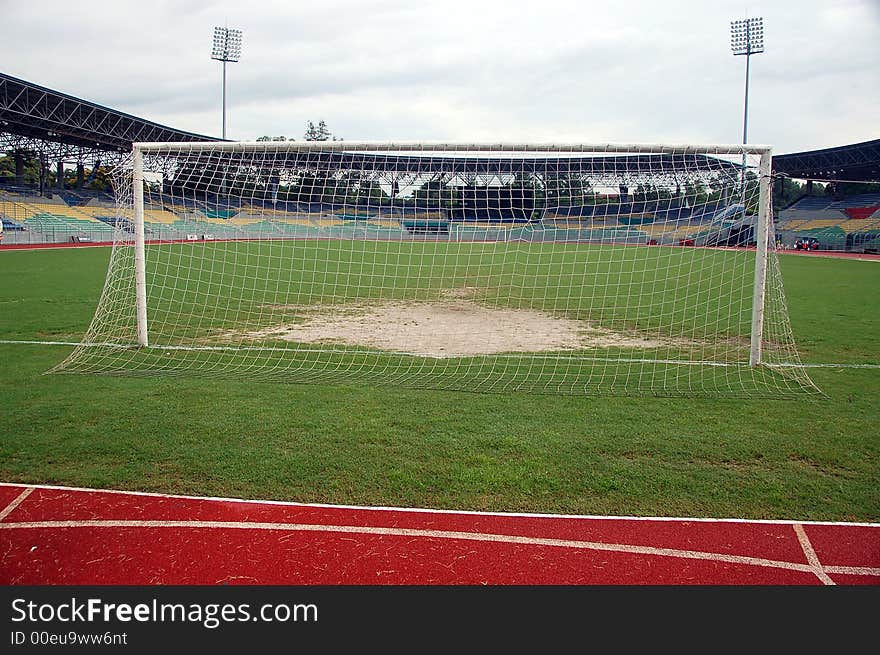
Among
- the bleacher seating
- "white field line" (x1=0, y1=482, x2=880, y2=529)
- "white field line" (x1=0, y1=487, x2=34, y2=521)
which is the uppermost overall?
the bleacher seating

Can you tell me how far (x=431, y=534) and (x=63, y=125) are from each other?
38301 millimetres

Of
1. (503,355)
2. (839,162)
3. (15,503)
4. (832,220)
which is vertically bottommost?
(15,503)

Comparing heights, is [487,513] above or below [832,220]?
below

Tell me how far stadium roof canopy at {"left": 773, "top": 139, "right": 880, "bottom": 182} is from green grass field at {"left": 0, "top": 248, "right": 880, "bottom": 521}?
39357mm

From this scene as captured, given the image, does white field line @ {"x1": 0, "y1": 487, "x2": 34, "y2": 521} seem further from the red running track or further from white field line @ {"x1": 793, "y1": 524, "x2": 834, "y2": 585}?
white field line @ {"x1": 793, "y1": 524, "x2": 834, "y2": 585}

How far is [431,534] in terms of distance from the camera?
3.65 meters

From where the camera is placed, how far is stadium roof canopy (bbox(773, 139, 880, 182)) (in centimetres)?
4094

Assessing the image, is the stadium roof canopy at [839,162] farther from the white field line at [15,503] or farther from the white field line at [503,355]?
the white field line at [15,503]

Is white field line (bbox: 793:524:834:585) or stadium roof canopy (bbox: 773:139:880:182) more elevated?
stadium roof canopy (bbox: 773:139:880:182)

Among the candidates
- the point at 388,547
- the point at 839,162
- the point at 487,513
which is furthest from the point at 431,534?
the point at 839,162

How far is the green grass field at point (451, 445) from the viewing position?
13.6ft

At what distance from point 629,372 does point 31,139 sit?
43.0 metres

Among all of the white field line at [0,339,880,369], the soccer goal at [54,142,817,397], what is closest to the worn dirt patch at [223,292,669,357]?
the soccer goal at [54,142,817,397]

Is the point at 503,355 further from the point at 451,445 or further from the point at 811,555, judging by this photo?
the point at 811,555
